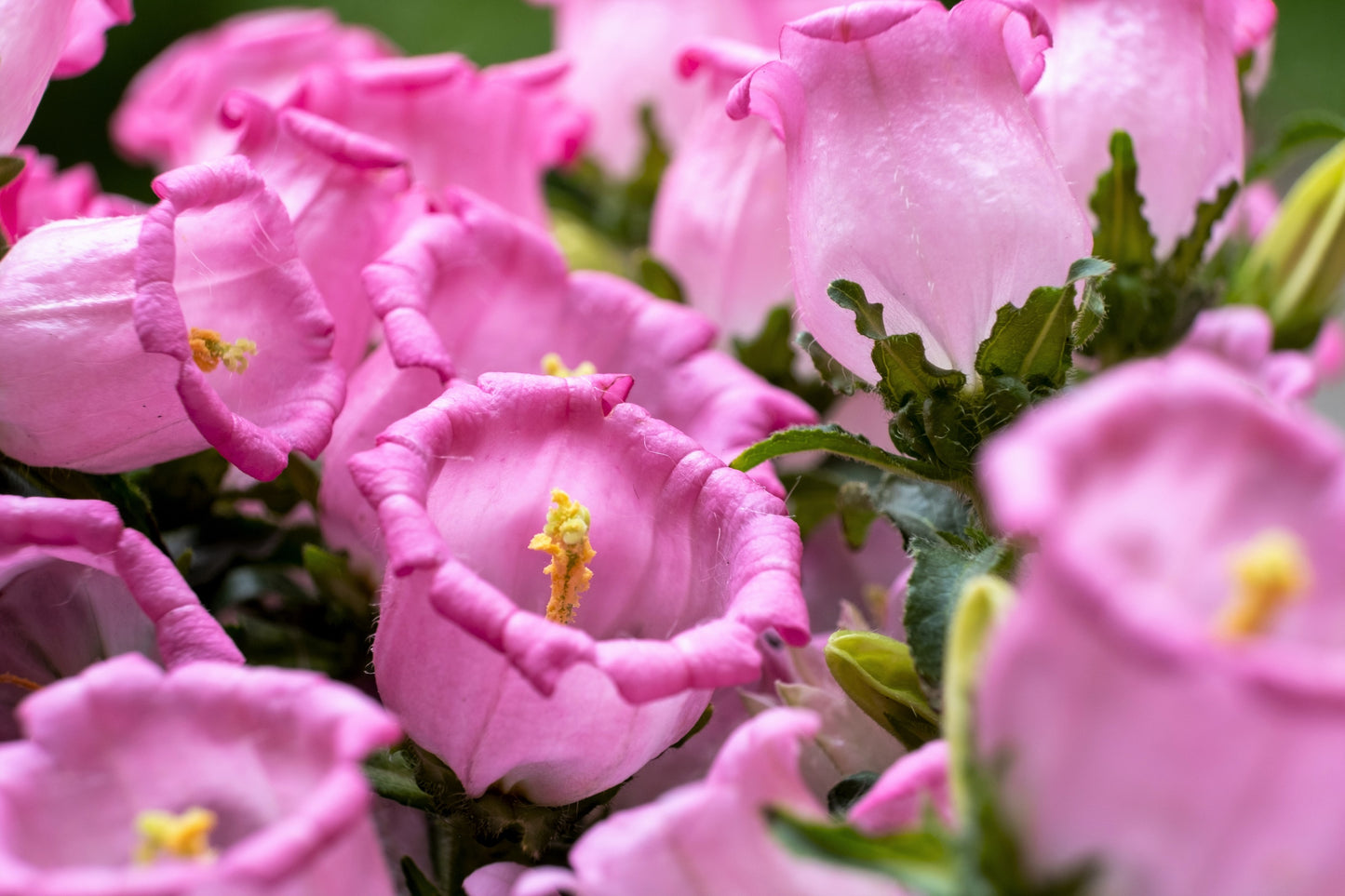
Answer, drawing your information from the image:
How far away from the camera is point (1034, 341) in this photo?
0.47m

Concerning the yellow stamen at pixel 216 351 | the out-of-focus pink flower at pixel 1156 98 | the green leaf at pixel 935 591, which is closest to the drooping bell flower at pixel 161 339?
the yellow stamen at pixel 216 351

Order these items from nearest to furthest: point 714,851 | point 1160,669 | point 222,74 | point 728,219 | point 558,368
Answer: point 1160,669, point 714,851, point 558,368, point 728,219, point 222,74


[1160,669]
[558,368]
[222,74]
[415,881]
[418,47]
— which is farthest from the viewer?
[418,47]

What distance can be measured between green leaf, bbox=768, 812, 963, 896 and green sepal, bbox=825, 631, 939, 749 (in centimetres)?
13

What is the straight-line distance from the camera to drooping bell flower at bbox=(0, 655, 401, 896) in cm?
34

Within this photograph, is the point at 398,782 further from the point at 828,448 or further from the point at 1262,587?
the point at 1262,587

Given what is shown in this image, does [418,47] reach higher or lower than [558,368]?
lower

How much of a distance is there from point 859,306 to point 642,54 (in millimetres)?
495

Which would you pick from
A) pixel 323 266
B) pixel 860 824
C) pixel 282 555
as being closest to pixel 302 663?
pixel 282 555

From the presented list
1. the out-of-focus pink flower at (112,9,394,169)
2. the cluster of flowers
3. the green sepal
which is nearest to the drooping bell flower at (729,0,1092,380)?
the cluster of flowers

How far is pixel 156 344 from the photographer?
435mm

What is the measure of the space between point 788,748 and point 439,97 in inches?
17.7

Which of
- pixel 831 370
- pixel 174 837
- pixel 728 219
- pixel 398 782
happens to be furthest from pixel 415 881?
pixel 728 219

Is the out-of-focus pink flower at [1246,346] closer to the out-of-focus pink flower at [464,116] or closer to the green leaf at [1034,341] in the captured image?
the green leaf at [1034,341]
